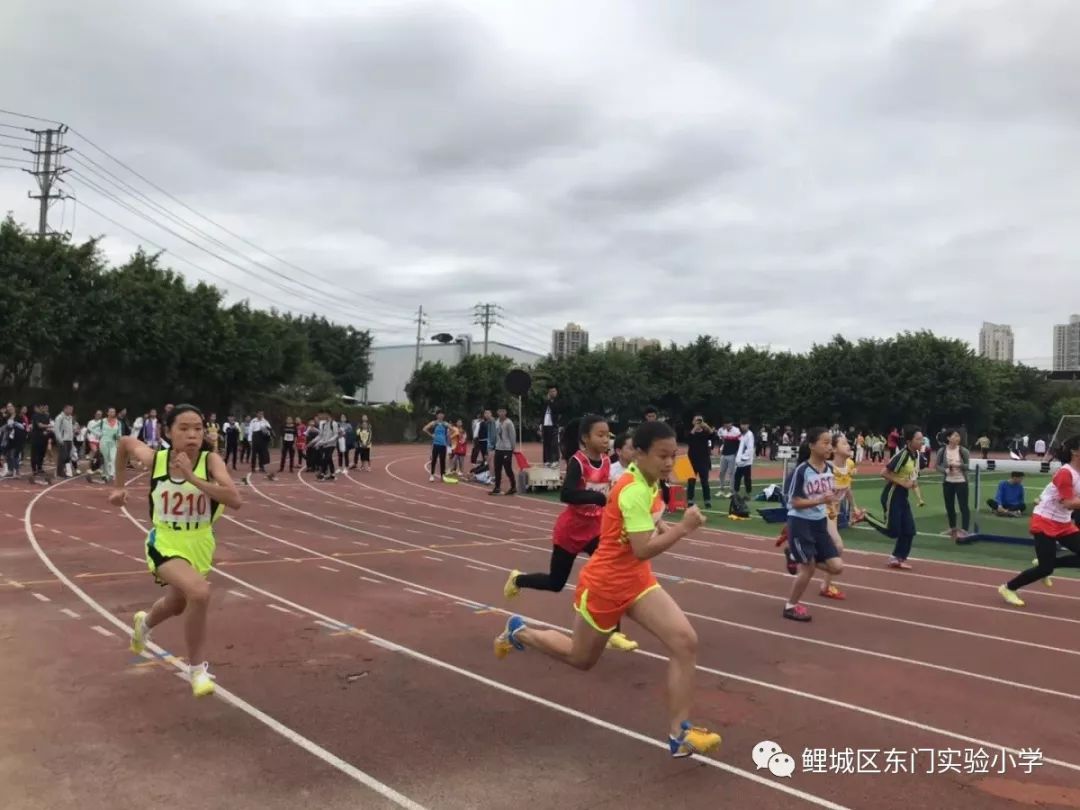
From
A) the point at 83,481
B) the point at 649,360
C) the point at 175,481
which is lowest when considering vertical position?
the point at 83,481

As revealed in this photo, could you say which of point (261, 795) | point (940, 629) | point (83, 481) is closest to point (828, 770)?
point (261, 795)

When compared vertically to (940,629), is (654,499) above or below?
above

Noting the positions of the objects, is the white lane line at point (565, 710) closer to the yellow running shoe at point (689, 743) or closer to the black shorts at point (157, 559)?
the yellow running shoe at point (689, 743)

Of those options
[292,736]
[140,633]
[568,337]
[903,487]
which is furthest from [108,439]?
[568,337]

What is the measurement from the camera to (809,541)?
770 cm

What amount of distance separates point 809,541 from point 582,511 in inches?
94.6

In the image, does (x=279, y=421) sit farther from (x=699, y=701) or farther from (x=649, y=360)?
(x=699, y=701)

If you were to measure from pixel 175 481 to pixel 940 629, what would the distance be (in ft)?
20.8

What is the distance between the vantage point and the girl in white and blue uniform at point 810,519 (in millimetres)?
7652

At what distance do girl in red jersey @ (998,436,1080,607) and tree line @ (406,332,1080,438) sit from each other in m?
41.1

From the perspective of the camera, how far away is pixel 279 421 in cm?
4097

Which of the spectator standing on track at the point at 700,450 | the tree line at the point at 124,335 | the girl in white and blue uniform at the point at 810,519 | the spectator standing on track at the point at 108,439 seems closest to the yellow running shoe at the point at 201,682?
the girl in white and blue uniform at the point at 810,519

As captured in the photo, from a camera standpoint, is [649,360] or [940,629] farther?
[649,360]

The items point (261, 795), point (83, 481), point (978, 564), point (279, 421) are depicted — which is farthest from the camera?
point (279, 421)
